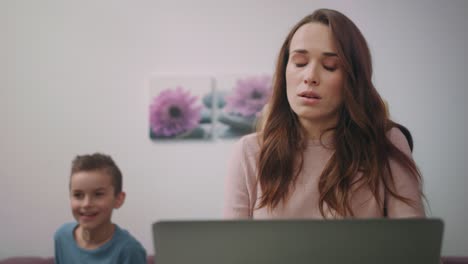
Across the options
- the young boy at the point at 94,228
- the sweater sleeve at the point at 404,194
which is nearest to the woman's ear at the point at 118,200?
the young boy at the point at 94,228

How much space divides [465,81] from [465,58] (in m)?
0.13

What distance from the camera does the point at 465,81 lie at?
99.4 inches

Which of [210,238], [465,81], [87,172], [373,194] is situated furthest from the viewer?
[465,81]

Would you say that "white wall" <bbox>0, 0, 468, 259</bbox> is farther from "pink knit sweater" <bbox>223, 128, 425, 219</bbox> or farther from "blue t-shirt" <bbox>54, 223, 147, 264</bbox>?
"pink knit sweater" <bbox>223, 128, 425, 219</bbox>

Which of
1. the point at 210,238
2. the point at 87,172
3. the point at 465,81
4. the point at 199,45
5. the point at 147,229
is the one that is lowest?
the point at 147,229

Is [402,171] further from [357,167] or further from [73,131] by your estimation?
[73,131]

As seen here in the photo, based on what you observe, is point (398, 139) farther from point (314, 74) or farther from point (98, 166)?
point (98, 166)

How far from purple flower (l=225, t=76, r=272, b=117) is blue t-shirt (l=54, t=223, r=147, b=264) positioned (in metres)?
1.31

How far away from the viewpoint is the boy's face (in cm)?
134

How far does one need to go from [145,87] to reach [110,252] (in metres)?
1.43

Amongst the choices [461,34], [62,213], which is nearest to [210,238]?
[62,213]

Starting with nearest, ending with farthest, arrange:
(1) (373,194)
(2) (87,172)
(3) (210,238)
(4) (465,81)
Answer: (3) (210,238), (1) (373,194), (2) (87,172), (4) (465,81)

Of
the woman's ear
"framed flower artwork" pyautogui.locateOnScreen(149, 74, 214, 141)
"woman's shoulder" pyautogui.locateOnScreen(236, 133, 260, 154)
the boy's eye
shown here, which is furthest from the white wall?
"woman's shoulder" pyautogui.locateOnScreen(236, 133, 260, 154)

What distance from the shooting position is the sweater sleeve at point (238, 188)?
3.02 feet
